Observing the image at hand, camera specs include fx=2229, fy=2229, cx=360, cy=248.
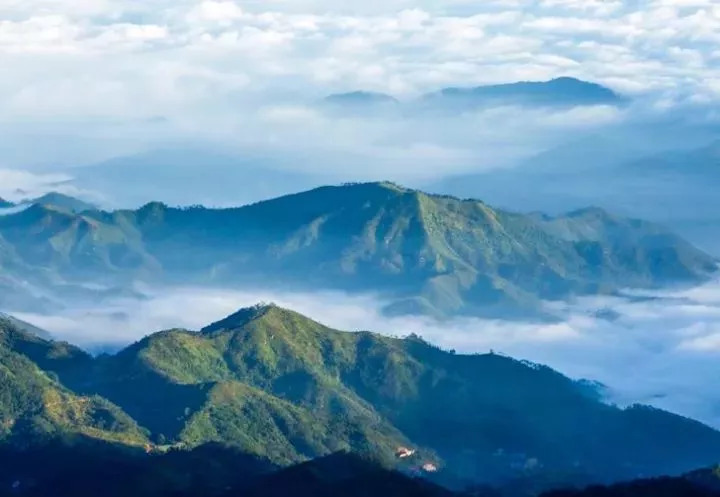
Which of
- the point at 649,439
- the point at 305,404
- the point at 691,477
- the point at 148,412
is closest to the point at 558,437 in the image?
the point at 649,439

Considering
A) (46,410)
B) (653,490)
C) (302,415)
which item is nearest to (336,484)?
(653,490)

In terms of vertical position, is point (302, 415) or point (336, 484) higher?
point (302, 415)

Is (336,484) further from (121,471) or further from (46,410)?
(46,410)

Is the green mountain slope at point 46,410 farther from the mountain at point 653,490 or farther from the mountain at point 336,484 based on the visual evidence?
the mountain at point 653,490

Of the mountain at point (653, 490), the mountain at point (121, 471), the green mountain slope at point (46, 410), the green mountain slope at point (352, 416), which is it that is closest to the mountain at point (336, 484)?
the mountain at point (121, 471)

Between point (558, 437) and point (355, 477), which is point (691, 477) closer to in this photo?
point (355, 477)

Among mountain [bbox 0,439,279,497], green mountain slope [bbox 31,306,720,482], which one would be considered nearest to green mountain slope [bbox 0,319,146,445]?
green mountain slope [bbox 31,306,720,482]
